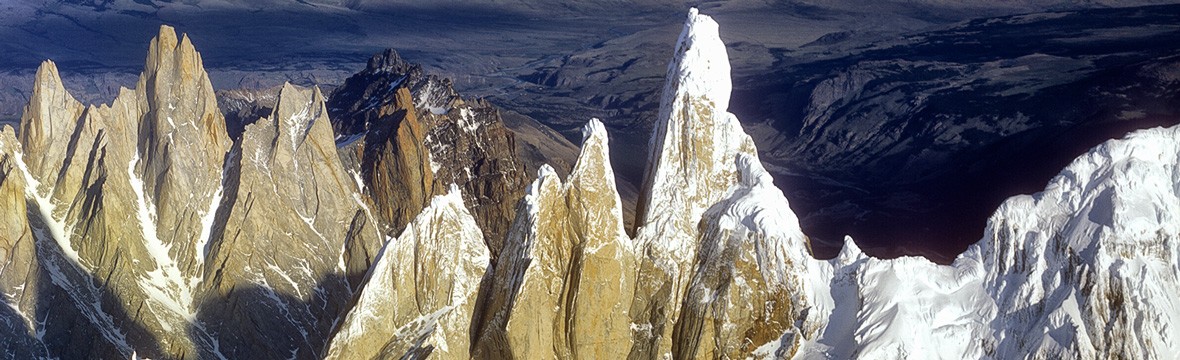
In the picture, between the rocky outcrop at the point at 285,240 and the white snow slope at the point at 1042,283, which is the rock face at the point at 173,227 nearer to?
the rocky outcrop at the point at 285,240

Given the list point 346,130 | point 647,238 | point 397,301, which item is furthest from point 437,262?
point 346,130

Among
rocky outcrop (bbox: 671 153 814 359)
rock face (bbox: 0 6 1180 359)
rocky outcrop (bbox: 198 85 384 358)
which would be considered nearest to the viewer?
rock face (bbox: 0 6 1180 359)

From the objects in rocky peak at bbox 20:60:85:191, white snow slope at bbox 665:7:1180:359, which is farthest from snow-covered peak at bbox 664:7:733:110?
rocky peak at bbox 20:60:85:191

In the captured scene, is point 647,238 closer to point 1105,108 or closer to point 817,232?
point 817,232

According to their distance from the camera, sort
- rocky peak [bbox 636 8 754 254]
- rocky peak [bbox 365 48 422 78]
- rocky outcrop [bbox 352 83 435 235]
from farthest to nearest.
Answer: rocky peak [bbox 365 48 422 78]
rocky outcrop [bbox 352 83 435 235]
rocky peak [bbox 636 8 754 254]

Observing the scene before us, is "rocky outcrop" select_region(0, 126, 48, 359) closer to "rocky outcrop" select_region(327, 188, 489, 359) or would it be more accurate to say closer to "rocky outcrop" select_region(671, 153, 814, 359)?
"rocky outcrop" select_region(327, 188, 489, 359)
